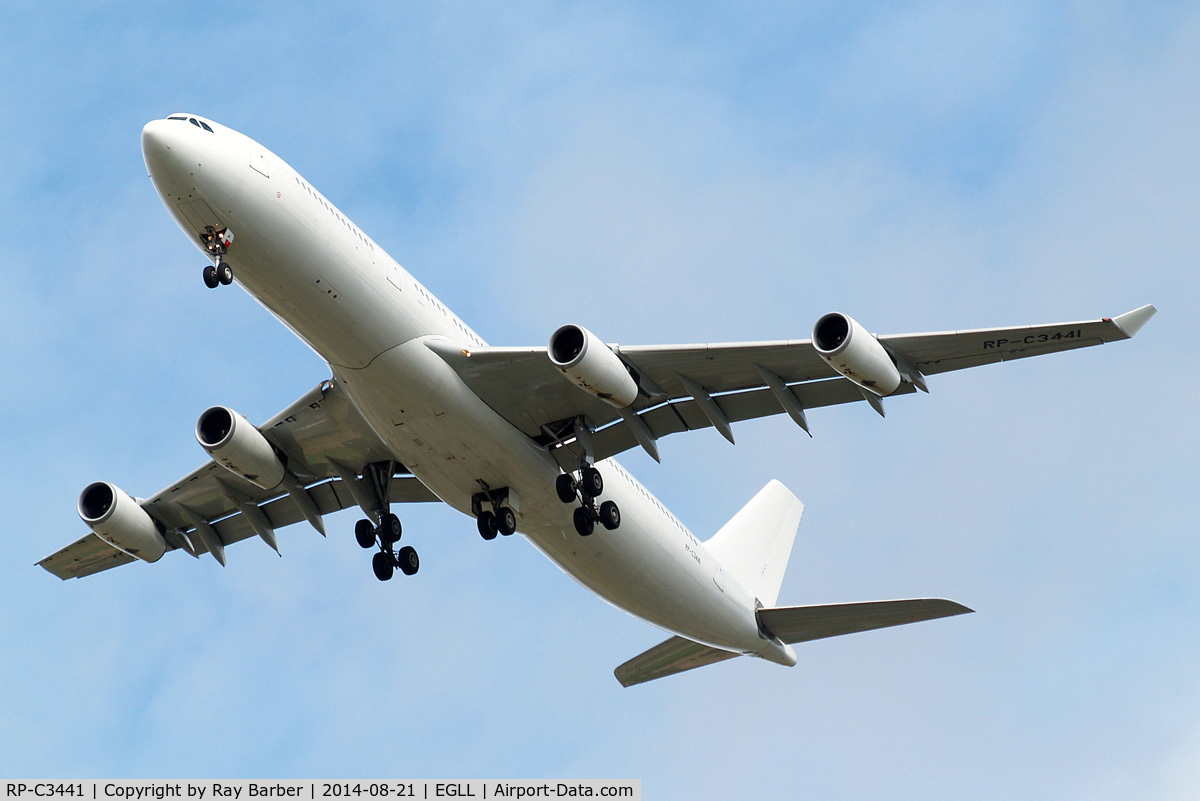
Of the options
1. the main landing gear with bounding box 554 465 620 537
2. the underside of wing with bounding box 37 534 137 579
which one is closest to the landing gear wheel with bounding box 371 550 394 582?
the main landing gear with bounding box 554 465 620 537

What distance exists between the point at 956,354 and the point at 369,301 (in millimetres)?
10330

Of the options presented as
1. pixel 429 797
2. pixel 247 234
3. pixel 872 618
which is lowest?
pixel 429 797

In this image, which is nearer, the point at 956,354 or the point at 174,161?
the point at 174,161

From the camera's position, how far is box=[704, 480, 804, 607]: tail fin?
34.8m

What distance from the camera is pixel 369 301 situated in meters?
23.9

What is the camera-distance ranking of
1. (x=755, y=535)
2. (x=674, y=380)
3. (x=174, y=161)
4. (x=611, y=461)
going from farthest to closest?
(x=755, y=535) < (x=611, y=461) < (x=674, y=380) < (x=174, y=161)

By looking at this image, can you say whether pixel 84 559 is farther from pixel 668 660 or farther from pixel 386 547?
pixel 668 660

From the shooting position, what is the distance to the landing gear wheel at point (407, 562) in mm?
29594

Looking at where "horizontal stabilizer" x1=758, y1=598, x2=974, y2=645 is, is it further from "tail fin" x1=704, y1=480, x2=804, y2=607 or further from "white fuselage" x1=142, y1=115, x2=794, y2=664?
"white fuselage" x1=142, y1=115, x2=794, y2=664

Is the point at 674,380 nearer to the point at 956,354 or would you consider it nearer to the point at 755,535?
the point at 956,354

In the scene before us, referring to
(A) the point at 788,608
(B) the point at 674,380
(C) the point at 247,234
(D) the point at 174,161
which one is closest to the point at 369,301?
(C) the point at 247,234

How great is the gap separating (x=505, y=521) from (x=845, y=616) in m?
9.35

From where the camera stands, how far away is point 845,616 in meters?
31.8


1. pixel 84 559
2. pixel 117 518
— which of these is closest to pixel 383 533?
pixel 117 518
